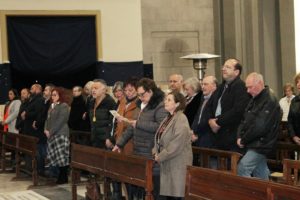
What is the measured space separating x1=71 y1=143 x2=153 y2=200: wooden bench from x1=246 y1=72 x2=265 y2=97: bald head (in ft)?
4.23

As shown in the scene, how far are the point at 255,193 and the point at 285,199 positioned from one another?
1.01 feet

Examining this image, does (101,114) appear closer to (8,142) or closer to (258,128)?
(258,128)

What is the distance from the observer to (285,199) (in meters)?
3.97

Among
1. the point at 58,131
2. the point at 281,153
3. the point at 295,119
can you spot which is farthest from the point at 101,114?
the point at 295,119

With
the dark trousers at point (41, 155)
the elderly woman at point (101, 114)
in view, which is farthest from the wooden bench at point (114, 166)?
the dark trousers at point (41, 155)

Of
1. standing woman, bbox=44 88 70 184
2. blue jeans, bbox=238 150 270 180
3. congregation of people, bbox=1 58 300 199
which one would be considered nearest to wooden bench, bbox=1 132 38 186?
standing woman, bbox=44 88 70 184

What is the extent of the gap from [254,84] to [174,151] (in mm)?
1105

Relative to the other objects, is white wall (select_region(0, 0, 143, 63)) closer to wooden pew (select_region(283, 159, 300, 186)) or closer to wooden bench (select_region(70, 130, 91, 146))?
wooden bench (select_region(70, 130, 91, 146))

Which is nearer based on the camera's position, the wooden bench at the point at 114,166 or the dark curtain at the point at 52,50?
the wooden bench at the point at 114,166

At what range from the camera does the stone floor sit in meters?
8.11

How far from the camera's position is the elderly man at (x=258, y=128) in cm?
591

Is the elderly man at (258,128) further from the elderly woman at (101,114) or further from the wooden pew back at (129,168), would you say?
the elderly woman at (101,114)

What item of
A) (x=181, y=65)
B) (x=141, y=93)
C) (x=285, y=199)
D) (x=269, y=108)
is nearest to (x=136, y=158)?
(x=141, y=93)

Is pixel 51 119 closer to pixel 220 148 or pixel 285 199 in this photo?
pixel 220 148
